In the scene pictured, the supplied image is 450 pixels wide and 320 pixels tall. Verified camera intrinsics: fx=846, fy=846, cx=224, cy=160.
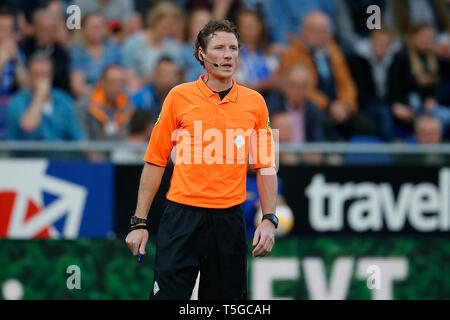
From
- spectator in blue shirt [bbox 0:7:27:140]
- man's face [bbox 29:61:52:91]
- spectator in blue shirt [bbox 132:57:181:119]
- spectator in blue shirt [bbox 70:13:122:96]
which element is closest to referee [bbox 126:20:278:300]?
spectator in blue shirt [bbox 132:57:181:119]

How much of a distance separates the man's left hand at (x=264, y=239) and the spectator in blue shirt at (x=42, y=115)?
477 centimetres

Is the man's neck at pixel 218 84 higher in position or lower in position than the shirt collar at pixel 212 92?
higher

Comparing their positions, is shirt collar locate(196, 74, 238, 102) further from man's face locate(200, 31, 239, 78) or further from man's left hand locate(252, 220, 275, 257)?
man's left hand locate(252, 220, 275, 257)

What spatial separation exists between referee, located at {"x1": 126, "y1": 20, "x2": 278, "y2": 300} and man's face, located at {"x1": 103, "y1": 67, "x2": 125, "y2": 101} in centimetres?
486

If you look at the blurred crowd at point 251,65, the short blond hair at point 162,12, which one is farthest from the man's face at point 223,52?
the short blond hair at point 162,12

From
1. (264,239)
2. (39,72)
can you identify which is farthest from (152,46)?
(264,239)

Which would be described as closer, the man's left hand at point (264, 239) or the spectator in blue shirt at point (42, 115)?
the man's left hand at point (264, 239)

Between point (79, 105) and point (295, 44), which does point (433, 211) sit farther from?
point (79, 105)

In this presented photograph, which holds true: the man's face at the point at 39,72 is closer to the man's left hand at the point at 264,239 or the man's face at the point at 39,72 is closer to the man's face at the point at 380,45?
the man's face at the point at 380,45

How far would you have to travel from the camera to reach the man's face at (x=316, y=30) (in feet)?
37.5

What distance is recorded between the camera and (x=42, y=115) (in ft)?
32.0

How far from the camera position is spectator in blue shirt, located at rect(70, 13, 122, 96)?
1105 centimetres

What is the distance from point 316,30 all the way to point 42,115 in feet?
12.9
